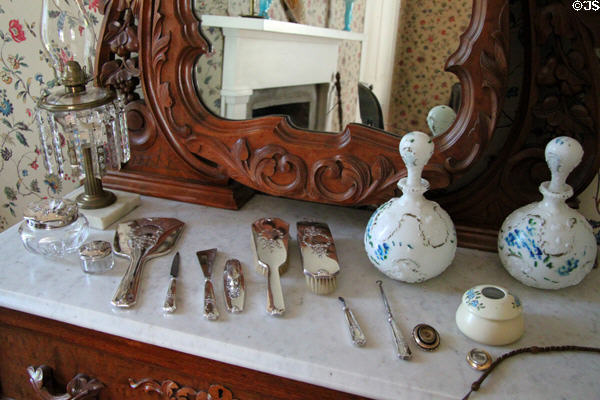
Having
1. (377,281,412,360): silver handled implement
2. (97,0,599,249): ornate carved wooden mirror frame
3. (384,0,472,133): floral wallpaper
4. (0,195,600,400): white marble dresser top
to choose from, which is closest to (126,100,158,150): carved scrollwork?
(97,0,599,249): ornate carved wooden mirror frame

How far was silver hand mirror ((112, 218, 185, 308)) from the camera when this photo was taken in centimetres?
63

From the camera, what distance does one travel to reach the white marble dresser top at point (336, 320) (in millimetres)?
509

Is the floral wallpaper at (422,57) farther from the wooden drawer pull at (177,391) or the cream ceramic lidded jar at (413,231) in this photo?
the wooden drawer pull at (177,391)

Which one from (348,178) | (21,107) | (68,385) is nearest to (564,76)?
(348,178)

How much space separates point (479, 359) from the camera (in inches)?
20.7

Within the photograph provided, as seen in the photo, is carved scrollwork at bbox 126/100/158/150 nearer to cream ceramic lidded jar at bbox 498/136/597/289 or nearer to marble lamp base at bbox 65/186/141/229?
marble lamp base at bbox 65/186/141/229

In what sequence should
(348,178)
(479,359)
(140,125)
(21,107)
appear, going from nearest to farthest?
(479,359) → (348,178) → (140,125) → (21,107)

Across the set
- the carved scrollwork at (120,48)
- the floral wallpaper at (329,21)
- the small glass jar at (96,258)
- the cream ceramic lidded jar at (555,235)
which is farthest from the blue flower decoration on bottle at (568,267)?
the carved scrollwork at (120,48)

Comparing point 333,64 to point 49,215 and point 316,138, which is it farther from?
point 49,215

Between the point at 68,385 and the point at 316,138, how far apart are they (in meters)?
0.53

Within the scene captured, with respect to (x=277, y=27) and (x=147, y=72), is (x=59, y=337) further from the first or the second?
(x=277, y=27)

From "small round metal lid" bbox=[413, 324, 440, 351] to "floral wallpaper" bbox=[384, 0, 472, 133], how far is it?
1.10 feet

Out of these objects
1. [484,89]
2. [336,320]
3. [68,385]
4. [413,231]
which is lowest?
[68,385]

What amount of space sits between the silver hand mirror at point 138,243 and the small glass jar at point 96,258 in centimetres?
3
